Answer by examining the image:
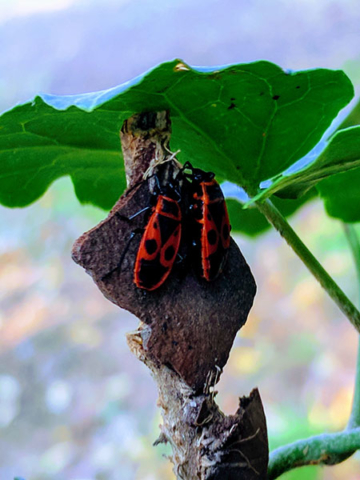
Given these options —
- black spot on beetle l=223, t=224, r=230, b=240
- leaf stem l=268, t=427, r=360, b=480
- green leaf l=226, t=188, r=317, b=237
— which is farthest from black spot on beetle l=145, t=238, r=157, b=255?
green leaf l=226, t=188, r=317, b=237

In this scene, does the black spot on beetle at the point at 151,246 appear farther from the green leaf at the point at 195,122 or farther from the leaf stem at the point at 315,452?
the leaf stem at the point at 315,452

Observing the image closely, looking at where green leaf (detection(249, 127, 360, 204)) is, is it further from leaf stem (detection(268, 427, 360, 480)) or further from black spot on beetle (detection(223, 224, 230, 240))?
leaf stem (detection(268, 427, 360, 480))

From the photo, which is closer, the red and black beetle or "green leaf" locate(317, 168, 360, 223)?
the red and black beetle

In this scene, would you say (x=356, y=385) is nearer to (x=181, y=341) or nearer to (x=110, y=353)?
(x=181, y=341)

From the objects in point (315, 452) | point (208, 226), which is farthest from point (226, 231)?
point (315, 452)

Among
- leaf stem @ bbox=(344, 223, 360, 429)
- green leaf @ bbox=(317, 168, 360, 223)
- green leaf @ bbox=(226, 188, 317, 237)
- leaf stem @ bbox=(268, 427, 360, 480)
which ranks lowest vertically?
leaf stem @ bbox=(268, 427, 360, 480)

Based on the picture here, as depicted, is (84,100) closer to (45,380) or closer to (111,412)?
(111,412)
